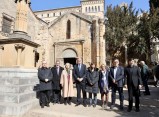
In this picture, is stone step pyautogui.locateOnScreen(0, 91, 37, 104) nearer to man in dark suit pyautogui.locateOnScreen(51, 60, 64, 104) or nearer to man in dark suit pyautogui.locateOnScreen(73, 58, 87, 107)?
man in dark suit pyautogui.locateOnScreen(51, 60, 64, 104)

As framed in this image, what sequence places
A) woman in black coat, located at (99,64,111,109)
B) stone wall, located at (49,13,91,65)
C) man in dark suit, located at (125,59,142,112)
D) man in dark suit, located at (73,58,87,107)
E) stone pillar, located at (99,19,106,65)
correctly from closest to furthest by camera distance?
man in dark suit, located at (125,59,142,112) → woman in black coat, located at (99,64,111,109) → man in dark suit, located at (73,58,87,107) → stone pillar, located at (99,19,106,65) → stone wall, located at (49,13,91,65)

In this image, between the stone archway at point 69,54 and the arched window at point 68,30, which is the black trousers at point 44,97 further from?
the arched window at point 68,30

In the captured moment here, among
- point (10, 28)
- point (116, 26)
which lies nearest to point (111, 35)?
point (116, 26)

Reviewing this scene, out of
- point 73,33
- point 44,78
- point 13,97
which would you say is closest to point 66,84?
point 44,78

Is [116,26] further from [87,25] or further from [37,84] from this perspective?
[37,84]

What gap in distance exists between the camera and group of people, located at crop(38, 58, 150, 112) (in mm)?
7984

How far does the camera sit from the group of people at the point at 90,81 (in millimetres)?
7984

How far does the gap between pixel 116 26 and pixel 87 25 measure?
4931 mm

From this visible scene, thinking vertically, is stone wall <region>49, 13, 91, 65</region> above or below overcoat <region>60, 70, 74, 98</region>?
above

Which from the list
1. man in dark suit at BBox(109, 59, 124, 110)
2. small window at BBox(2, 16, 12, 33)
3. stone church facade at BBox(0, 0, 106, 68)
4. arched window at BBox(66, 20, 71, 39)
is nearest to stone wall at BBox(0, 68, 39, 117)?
man in dark suit at BBox(109, 59, 124, 110)

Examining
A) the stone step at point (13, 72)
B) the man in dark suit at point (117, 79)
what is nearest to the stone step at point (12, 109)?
the stone step at point (13, 72)

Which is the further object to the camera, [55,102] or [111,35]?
[111,35]

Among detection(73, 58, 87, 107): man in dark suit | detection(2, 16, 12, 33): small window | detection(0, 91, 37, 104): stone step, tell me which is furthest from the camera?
detection(2, 16, 12, 33): small window

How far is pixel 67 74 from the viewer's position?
9172 millimetres
